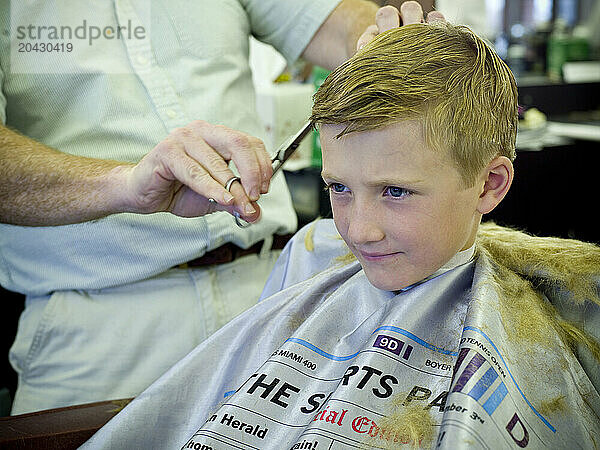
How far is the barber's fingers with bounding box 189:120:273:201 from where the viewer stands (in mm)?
1170

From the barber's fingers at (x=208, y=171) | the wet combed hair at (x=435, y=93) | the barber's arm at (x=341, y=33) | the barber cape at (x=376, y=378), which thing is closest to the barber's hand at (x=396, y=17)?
the wet combed hair at (x=435, y=93)

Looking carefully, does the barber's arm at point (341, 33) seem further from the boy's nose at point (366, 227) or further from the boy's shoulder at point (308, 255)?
the boy's nose at point (366, 227)

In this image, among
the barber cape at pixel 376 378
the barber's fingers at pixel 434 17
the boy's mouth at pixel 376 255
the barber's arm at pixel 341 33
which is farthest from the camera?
the barber's arm at pixel 341 33

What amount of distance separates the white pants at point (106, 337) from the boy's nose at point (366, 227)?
0.62 m

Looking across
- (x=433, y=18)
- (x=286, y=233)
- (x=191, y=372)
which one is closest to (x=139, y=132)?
(x=286, y=233)

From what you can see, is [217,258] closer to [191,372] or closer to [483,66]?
[191,372]

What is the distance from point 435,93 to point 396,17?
29 centimetres

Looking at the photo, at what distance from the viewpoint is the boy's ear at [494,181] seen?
1.10 meters

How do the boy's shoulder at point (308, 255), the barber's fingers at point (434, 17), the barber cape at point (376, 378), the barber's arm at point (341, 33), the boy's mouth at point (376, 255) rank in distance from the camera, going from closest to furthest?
1. the barber cape at point (376, 378)
2. the boy's mouth at point (376, 255)
3. the barber's fingers at point (434, 17)
4. the boy's shoulder at point (308, 255)
5. the barber's arm at point (341, 33)

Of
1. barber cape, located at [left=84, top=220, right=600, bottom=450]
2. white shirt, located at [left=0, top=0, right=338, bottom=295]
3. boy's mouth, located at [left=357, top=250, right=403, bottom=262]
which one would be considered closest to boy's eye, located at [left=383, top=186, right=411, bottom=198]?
boy's mouth, located at [left=357, top=250, right=403, bottom=262]

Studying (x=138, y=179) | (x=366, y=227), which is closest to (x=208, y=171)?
(x=138, y=179)

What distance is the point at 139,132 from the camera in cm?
153

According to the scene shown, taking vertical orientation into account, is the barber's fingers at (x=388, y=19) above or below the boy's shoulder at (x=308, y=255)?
above

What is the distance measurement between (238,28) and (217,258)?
1.89ft
